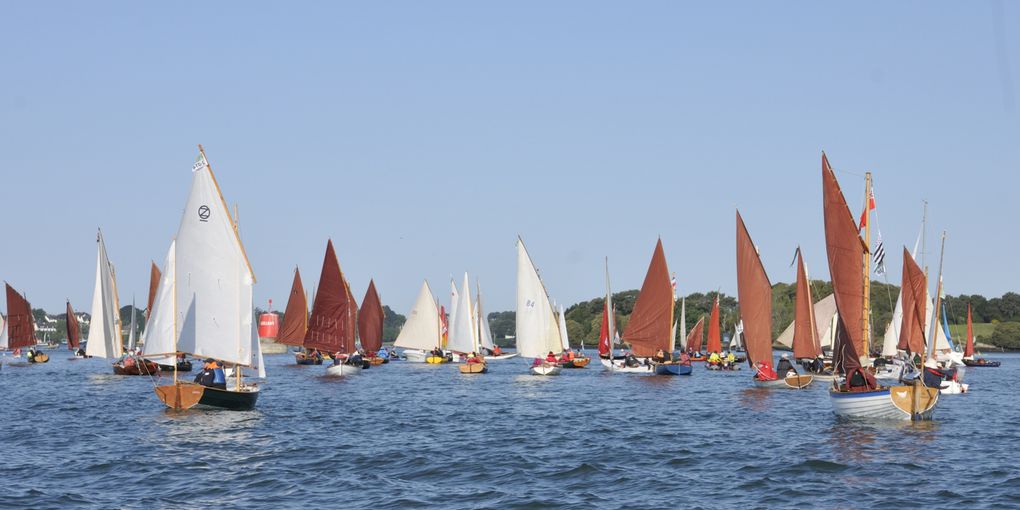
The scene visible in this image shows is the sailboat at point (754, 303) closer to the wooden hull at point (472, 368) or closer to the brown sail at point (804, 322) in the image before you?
the brown sail at point (804, 322)

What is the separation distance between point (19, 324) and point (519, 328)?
2428 inches

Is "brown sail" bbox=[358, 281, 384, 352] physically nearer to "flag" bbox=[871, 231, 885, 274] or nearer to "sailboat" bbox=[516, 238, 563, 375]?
"sailboat" bbox=[516, 238, 563, 375]

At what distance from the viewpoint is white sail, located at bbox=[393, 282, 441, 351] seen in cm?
11600

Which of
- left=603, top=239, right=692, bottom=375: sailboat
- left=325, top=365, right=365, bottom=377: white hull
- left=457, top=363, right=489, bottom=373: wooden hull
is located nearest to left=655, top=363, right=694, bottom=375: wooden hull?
left=603, top=239, right=692, bottom=375: sailboat

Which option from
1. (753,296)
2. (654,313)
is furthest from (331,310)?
(753,296)

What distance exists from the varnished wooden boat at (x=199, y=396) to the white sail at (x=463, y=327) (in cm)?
5912

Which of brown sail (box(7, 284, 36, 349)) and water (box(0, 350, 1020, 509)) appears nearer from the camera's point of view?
water (box(0, 350, 1020, 509))

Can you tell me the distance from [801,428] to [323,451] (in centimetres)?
1819

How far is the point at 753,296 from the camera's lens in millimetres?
71000

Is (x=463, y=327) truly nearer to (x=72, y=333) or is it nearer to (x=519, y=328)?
(x=519, y=328)

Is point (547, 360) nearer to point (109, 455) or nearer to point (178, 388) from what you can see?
point (178, 388)

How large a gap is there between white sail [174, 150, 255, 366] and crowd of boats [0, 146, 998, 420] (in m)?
0.04

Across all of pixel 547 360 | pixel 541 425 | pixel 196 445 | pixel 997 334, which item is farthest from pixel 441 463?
pixel 997 334

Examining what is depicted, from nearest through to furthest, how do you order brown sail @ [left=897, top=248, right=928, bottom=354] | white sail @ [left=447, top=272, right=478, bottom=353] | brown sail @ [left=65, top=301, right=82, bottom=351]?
1. brown sail @ [left=897, top=248, right=928, bottom=354]
2. white sail @ [left=447, top=272, right=478, bottom=353]
3. brown sail @ [left=65, top=301, right=82, bottom=351]
